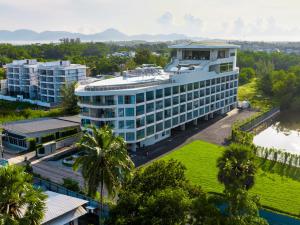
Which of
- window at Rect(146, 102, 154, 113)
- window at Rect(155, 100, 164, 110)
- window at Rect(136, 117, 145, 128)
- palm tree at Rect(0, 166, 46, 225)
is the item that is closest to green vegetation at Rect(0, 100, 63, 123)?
window at Rect(155, 100, 164, 110)

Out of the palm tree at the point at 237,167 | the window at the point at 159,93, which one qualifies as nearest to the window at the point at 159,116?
the window at the point at 159,93

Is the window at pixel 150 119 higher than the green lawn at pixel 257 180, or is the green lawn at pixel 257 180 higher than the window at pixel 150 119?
the window at pixel 150 119

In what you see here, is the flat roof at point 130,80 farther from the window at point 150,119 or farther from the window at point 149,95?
the window at point 150,119

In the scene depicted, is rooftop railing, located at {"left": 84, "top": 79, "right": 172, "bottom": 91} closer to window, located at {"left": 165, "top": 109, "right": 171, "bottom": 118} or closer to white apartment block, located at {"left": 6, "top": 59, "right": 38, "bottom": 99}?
window, located at {"left": 165, "top": 109, "right": 171, "bottom": 118}

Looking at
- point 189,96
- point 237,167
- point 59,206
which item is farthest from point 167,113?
point 59,206

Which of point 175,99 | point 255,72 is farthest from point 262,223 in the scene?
point 255,72

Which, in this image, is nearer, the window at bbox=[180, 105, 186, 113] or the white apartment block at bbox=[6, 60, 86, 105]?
the window at bbox=[180, 105, 186, 113]
